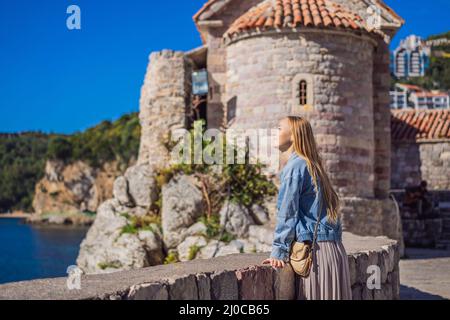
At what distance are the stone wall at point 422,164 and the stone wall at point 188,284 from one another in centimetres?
2087

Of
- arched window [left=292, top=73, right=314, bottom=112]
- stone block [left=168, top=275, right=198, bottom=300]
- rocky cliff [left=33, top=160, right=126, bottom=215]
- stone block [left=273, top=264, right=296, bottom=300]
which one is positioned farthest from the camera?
rocky cliff [left=33, top=160, right=126, bottom=215]

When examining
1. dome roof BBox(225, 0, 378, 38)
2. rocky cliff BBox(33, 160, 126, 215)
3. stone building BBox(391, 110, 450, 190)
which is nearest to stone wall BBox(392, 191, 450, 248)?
dome roof BBox(225, 0, 378, 38)

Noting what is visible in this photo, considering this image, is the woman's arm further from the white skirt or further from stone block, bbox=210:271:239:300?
stone block, bbox=210:271:239:300

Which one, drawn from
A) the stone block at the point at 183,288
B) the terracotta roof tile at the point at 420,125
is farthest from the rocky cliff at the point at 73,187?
the stone block at the point at 183,288

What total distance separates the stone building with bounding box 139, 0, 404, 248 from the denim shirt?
9126 mm

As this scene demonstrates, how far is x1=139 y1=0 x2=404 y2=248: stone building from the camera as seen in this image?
1382 centimetres

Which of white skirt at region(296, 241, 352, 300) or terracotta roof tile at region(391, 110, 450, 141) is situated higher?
terracotta roof tile at region(391, 110, 450, 141)

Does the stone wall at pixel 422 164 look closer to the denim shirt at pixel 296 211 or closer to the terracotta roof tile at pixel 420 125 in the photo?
the terracotta roof tile at pixel 420 125

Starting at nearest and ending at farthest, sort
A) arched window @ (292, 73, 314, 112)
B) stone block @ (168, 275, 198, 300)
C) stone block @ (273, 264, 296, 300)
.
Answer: stone block @ (168, 275, 198, 300) → stone block @ (273, 264, 296, 300) → arched window @ (292, 73, 314, 112)

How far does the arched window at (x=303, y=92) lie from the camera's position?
13812 mm
